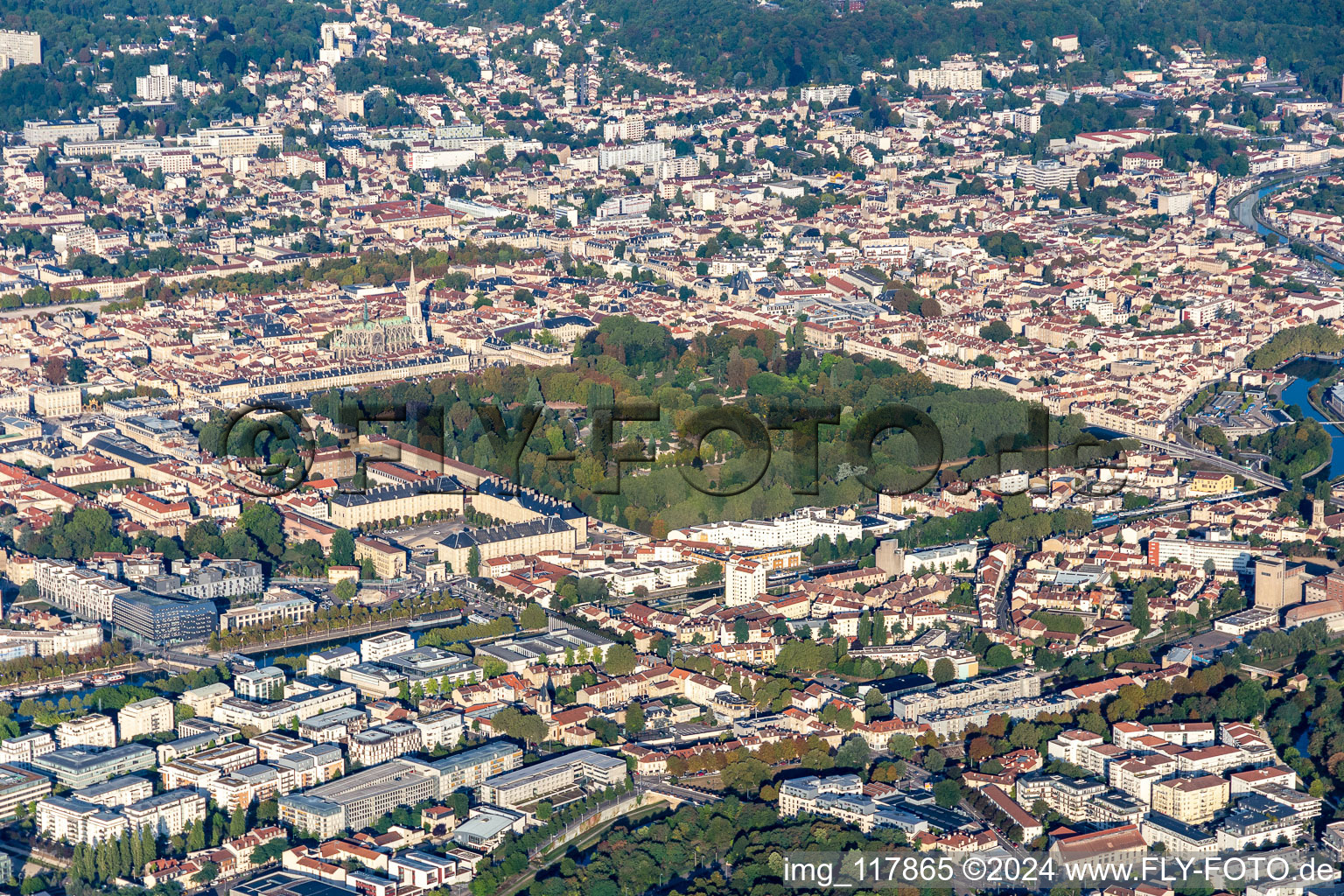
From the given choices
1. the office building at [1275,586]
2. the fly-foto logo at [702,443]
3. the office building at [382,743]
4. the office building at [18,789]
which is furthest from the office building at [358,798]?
the office building at [1275,586]

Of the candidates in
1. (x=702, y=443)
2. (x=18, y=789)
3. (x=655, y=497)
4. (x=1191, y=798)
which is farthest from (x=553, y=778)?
(x=702, y=443)

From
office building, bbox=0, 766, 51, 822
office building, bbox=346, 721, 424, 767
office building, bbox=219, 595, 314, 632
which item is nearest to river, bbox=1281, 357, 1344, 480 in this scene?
office building, bbox=219, 595, 314, 632

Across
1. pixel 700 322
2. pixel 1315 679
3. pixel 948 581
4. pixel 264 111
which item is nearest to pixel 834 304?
pixel 700 322

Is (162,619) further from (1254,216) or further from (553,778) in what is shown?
(1254,216)

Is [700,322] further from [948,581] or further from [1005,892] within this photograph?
[1005,892]

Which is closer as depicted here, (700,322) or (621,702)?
(621,702)

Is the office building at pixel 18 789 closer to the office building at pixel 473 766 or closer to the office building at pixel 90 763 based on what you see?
the office building at pixel 90 763
